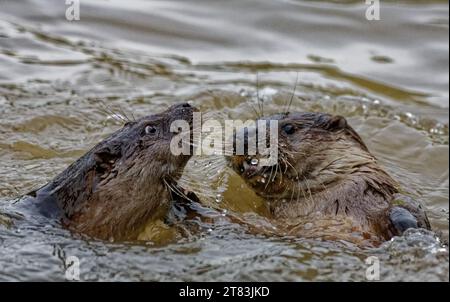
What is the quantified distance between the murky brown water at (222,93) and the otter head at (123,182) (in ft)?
0.51

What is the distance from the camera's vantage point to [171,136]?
499cm

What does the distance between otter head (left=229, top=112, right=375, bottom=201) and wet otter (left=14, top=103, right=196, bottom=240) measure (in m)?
0.53

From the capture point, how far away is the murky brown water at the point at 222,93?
4516 millimetres

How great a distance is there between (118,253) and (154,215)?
0.40 metres

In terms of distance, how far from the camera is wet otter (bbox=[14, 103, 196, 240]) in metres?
4.82

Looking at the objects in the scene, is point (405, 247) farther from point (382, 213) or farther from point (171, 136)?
point (171, 136)

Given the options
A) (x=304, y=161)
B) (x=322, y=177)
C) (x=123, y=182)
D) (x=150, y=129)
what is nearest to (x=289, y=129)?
(x=304, y=161)

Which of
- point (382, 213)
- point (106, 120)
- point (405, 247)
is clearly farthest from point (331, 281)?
point (106, 120)

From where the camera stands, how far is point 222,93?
7.83 m

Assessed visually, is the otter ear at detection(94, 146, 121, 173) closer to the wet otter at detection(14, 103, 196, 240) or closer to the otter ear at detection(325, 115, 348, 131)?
the wet otter at detection(14, 103, 196, 240)

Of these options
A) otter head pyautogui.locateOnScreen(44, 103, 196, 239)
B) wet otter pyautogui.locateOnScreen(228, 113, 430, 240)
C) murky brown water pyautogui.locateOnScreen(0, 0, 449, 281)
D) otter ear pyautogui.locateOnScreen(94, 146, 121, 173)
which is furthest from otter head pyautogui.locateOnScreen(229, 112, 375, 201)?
otter ear pyautogui.locateOnScreen(94, 146, 121, 173)

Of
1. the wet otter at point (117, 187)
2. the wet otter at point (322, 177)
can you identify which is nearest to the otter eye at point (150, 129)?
the wet otter at point (117, 187)

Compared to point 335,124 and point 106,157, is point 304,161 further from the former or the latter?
point 106,157

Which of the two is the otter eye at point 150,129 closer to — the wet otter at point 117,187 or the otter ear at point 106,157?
the wet otter at point 117,187
